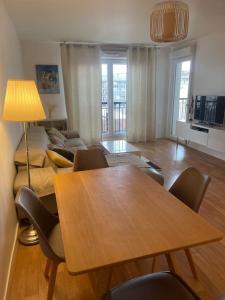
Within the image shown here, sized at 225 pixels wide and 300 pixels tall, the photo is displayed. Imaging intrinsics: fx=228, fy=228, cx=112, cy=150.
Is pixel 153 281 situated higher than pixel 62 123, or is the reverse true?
pixel 62 123

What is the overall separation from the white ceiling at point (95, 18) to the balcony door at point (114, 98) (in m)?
0.99

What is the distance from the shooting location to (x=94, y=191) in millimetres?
1599

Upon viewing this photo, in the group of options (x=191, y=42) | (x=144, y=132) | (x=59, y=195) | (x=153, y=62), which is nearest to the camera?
(x=59, y=195)

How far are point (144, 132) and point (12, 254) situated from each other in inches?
188

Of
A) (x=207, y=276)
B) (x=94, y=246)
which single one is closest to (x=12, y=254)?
(x=94, y=246)

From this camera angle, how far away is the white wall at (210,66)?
4.45 metres

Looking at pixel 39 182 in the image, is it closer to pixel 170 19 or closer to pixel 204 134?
pixel 170 19

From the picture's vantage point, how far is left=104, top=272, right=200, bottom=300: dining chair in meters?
1.10

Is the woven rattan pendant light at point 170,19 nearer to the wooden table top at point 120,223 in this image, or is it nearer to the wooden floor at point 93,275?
the wooden table top at point 120,223

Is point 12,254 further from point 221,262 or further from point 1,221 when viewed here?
point 221,262

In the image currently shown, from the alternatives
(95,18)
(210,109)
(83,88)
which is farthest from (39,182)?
(210,109)

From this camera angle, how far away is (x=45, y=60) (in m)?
5.10

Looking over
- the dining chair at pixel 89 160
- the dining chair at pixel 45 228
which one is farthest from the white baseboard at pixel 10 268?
the dining chair at pixel 89 160

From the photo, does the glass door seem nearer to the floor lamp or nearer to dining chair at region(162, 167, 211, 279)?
dining chair at region(162, 167, 211, 279)
